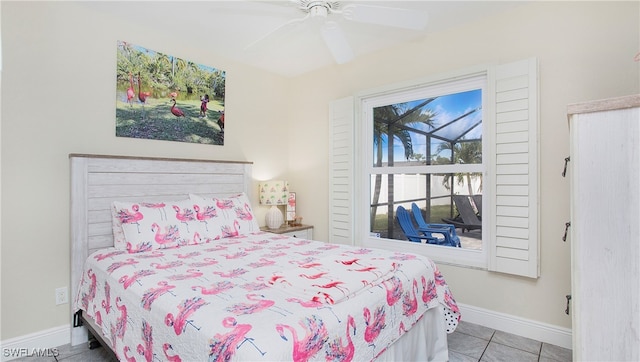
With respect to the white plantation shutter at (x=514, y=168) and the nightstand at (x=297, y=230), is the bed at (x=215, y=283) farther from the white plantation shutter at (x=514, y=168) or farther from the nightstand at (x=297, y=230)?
the white plantation shutter at (x=514, y=168)

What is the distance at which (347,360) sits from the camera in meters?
1.29

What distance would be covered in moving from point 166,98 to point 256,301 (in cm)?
231

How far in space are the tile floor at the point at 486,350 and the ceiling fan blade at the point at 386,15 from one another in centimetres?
221

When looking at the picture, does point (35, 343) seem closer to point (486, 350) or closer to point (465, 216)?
point (486, 350)

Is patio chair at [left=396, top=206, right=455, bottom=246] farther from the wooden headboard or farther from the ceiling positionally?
the wooden headboard

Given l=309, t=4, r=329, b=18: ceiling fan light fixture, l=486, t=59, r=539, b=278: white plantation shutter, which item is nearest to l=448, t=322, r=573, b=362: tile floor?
l=486, t=59, r=539, b=278: white plantation shutter

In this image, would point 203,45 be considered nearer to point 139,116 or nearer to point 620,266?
point 139,116

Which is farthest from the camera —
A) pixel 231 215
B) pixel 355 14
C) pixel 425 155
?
pixel 425 155

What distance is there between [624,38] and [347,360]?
8.63 feet

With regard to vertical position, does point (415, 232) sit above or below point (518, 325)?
above

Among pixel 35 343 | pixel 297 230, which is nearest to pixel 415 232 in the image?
pixel 297 230

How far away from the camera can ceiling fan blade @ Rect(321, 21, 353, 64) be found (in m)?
2.15

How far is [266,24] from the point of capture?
8.94 ft

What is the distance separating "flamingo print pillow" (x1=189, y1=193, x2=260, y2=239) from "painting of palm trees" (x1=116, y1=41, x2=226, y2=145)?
2.24 ft
